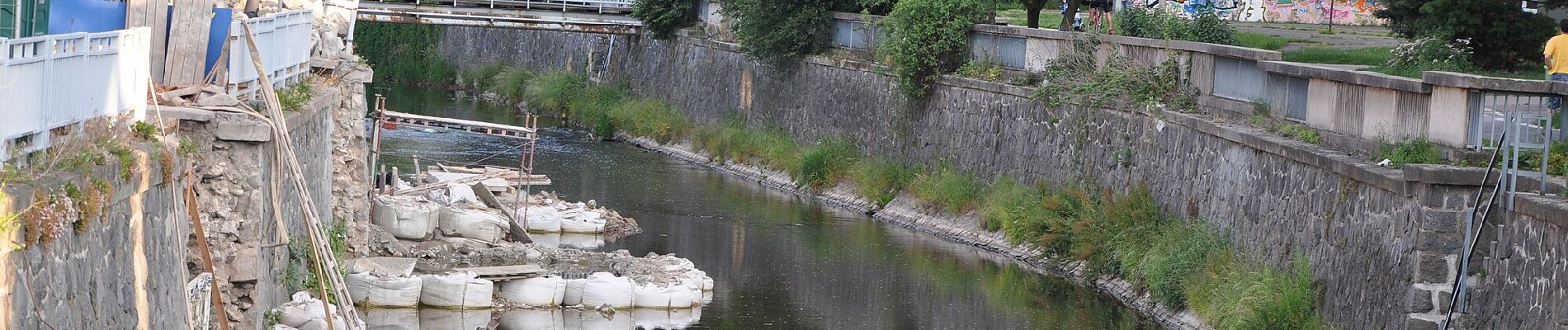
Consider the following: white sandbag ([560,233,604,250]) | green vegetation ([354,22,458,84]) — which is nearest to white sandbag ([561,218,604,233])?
white sandbag ([560,233,604,250])

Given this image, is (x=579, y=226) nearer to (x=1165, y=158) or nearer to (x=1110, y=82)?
(x=1110, y=82)

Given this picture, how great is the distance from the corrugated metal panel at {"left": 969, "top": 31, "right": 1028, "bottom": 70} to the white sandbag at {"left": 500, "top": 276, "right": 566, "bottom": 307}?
10270 mm

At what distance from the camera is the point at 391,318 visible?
1889cm

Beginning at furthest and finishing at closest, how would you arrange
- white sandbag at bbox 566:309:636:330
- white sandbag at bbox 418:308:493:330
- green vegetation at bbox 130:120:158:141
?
1. white sandbag at bbox 566:309:636:330
2. white sandbag at bbox 418:308:493:330
3. green vegetation at bbox 130:120:158:141

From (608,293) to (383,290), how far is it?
239cm

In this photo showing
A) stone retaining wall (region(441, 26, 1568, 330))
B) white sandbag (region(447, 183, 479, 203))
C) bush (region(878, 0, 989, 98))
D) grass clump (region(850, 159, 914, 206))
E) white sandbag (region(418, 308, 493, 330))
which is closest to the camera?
stone retaining wall (region(441, 26, 1568, 330))

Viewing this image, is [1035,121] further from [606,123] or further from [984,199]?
[606,123]

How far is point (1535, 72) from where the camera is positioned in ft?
67.3

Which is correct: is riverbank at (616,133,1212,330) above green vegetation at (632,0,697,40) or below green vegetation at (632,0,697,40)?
below

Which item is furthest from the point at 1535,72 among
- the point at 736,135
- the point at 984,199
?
the point at 736,135

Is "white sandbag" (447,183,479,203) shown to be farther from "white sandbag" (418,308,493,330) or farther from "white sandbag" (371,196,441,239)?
"white sandbag" (418,308,493,330)

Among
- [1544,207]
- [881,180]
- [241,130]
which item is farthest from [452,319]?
[881,180]

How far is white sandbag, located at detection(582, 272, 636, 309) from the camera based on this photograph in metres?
20.1

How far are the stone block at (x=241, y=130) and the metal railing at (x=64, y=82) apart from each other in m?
2.36
